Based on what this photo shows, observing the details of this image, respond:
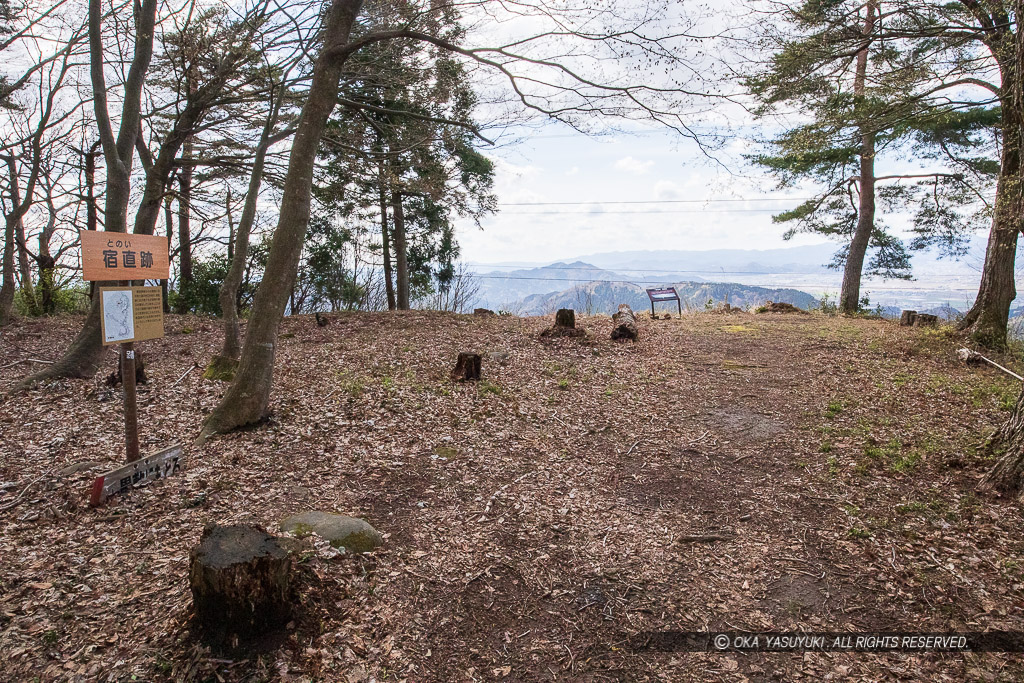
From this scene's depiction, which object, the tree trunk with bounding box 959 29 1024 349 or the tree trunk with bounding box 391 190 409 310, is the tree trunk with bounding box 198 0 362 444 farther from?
the tree trunk with bounding box 959 29 1024 349

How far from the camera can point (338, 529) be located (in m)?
3.27

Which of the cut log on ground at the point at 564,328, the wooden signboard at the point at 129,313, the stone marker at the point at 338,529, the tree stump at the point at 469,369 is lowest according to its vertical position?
the stone marker at the point at 338,529

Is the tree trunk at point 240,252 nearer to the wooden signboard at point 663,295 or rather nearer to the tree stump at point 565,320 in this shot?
the tree stump at point 565,320

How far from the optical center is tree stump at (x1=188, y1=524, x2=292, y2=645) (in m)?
2.38

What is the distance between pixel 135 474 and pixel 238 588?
1.99 m

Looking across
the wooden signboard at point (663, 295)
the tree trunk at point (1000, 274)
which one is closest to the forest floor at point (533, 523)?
the tree trunk at point (1000, 274)

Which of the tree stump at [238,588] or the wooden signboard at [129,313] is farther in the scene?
the wooden signboard at [129,313]

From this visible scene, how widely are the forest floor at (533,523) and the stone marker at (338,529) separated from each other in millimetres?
120

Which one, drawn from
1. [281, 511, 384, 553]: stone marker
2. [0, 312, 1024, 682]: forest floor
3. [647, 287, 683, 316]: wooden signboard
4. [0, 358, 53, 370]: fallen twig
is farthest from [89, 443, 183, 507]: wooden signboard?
[647, 287, 683, 316]: wooden signboard

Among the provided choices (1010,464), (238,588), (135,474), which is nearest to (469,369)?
(135,474)

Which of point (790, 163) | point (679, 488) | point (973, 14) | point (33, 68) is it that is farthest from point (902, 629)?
point (33, 68)

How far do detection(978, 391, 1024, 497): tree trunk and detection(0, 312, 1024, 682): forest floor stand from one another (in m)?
0.14

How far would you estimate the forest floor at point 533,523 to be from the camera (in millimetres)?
2500

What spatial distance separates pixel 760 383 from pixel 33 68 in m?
13.3
